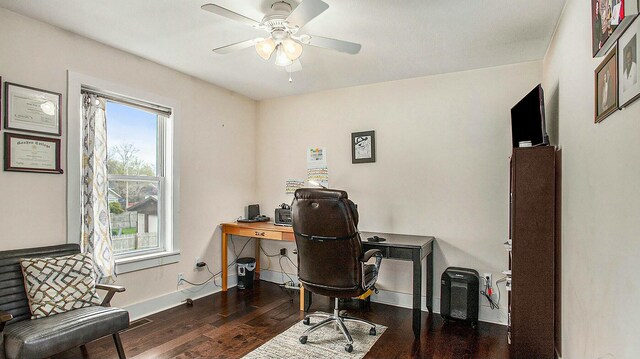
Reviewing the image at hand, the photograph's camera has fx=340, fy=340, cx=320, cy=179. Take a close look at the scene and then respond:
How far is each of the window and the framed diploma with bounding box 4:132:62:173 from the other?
498 mm

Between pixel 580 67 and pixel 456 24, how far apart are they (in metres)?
0.91

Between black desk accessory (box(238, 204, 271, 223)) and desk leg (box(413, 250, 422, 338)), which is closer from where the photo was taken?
desk leg (box(413, 250, 422, 338))

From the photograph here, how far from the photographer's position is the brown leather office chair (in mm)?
2477

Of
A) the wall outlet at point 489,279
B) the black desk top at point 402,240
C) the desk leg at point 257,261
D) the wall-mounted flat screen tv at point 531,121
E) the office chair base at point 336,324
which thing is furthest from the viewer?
the desk leg at point 257,261

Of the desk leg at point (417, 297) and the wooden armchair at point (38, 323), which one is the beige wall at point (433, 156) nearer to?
the desk leg at point (417, 297)

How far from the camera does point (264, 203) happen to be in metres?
4.57

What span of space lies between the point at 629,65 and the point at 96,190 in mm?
3347

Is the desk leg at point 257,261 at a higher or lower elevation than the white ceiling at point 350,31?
lower

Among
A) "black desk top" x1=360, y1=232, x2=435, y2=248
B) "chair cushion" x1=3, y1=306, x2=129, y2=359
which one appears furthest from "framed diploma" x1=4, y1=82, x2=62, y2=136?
"black desk top" x1=360, y1=232, x2=435, y2=248

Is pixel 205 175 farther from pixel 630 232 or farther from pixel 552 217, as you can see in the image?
pixel 630 232

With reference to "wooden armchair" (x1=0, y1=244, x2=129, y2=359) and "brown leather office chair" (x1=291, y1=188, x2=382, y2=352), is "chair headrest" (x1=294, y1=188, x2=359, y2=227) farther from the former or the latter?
"wooden armchair" (x1=0, y1=244, x2=129, y2=359)

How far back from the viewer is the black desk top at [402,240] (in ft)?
9.71

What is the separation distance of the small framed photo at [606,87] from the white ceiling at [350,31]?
96cm

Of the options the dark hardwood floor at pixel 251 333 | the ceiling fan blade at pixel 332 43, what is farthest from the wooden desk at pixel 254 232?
the ceiling fan blade at pixel 332 43
